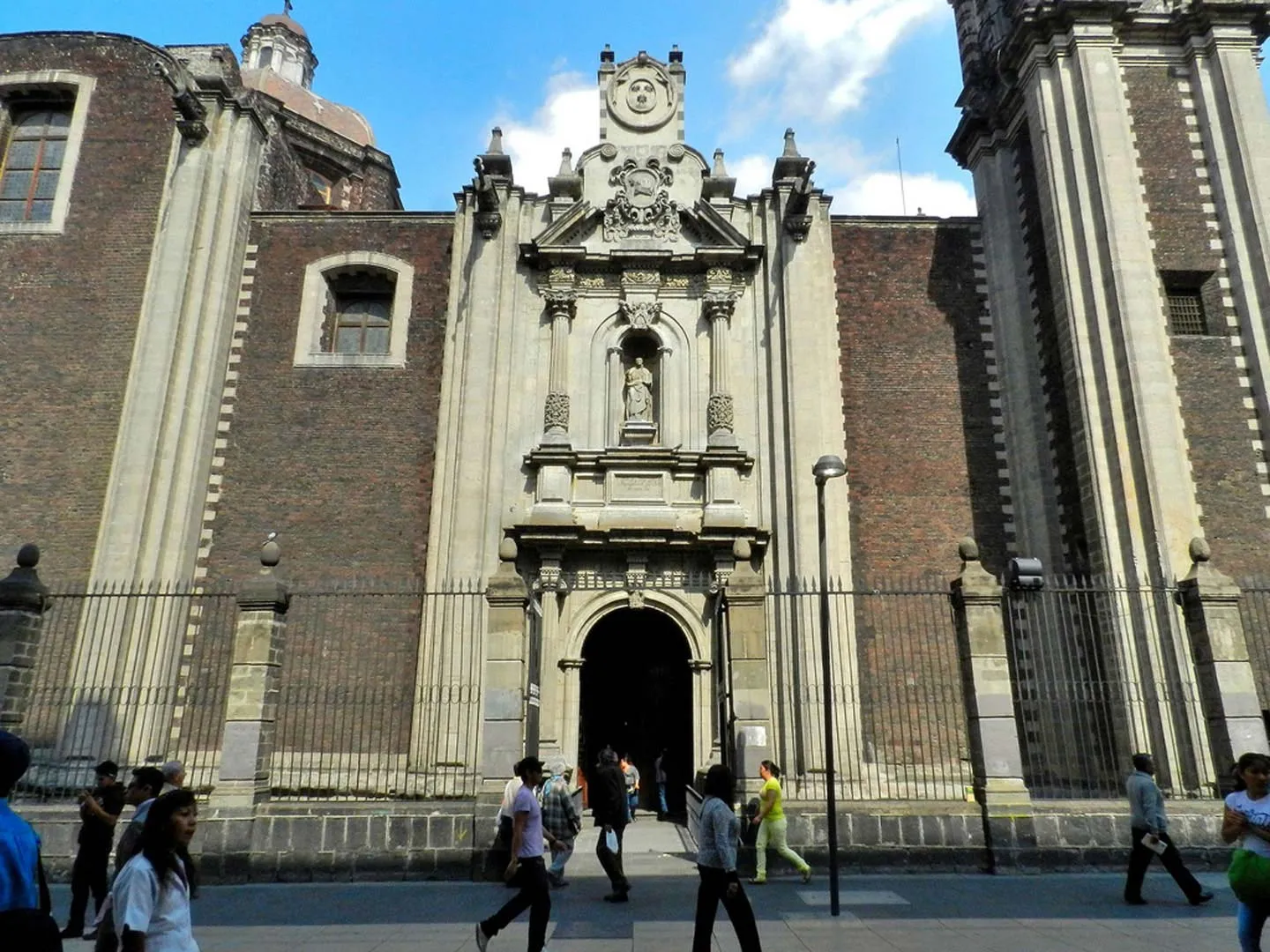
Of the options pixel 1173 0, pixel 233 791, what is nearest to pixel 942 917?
pixel 233 791

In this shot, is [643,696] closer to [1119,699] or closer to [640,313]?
[640,313]

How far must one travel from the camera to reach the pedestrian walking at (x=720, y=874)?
533 cm

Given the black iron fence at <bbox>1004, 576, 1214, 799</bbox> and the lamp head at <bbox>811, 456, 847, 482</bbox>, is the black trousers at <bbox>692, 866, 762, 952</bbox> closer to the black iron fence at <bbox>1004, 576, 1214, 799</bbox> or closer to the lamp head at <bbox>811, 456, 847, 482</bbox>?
the lamp head at <bbox>811, 456, 847, 482</bbox>

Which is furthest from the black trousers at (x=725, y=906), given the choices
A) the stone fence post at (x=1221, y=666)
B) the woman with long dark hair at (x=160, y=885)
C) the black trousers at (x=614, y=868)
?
the stone fence post at (x=1221, y=666)

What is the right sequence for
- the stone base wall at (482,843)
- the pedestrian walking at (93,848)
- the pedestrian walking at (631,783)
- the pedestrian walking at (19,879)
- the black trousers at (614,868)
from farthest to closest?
the pedestrian walking at (631,783)
the stone base wall at (482,843)
the black trousers at (614,868)
the pedestrian walking at (93,848)
the pedestrian walking at (19,879)

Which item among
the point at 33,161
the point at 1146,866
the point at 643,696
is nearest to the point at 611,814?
the point at 1146,866

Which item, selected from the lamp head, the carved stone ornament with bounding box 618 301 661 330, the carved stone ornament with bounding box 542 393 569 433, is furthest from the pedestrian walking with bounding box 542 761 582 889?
the carved stone ornament with bounding box 618 301 661 330

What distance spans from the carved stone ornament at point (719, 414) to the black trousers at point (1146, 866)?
360 inches

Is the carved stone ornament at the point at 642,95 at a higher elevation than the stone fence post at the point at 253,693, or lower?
higher

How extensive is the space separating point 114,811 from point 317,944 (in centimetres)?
203

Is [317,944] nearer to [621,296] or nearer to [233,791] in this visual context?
[233,791]

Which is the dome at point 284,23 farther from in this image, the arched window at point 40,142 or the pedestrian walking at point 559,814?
the pedestrian walking at point 559,814

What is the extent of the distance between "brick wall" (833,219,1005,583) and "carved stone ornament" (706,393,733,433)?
2332 millimetres

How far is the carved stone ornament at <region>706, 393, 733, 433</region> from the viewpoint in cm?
1559
